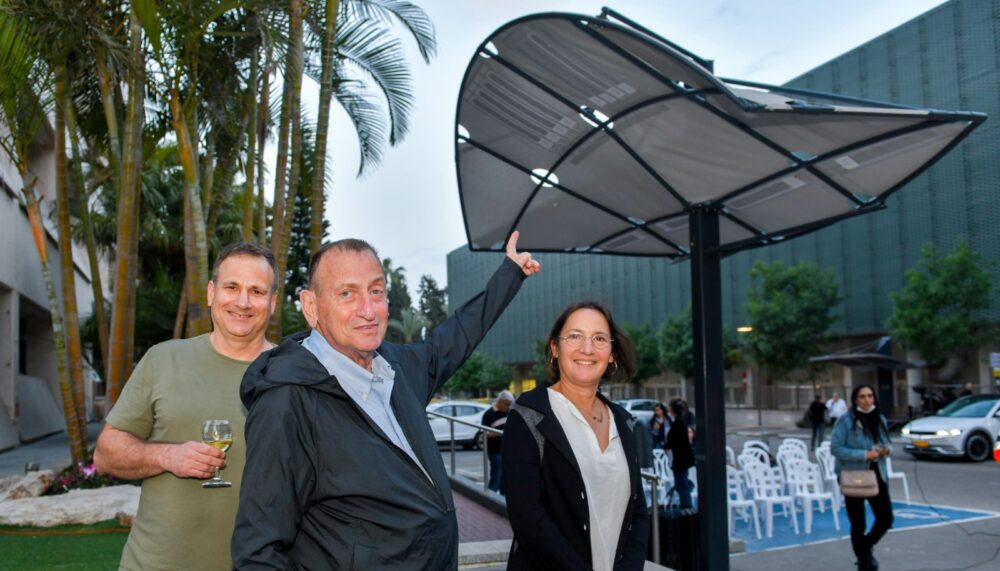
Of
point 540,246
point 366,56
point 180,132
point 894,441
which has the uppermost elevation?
point 366,56

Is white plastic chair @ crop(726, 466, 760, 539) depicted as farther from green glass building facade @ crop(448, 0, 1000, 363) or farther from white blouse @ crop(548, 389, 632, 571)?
green glass building facade @ crop(448, 0, 1000, 363)

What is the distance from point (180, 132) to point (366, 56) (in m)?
3.39

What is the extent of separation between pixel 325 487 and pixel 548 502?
1.38m

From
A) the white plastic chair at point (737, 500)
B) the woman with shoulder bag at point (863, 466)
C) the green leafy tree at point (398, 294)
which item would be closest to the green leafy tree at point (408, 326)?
the green leafy tree at point (398, 294)

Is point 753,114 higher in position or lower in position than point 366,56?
lower

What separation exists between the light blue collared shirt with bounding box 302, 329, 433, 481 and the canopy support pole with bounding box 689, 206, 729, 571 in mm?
4914

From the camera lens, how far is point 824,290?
121 ft

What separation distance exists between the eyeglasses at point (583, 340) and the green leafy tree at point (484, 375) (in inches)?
2480

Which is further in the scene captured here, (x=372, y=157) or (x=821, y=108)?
(x=372, y=157)

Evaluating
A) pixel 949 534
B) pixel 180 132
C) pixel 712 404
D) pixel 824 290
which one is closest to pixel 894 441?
pixel 824 290

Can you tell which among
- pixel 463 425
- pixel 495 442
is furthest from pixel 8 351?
pixel 495 442

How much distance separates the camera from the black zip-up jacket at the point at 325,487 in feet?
6.68

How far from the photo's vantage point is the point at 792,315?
3647 centimetres

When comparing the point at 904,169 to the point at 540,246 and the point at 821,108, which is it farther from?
the point at 540,246
